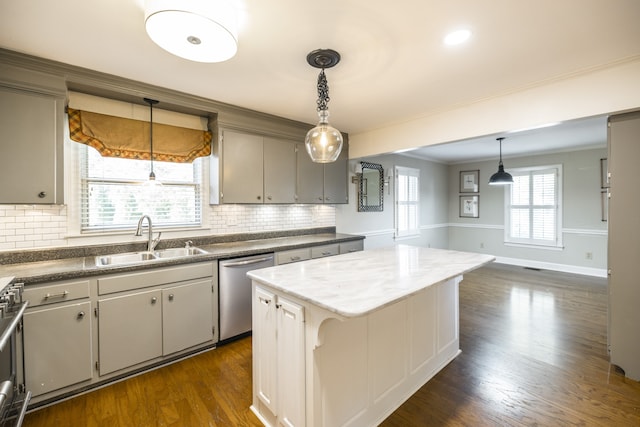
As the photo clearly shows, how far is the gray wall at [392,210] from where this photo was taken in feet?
15.8

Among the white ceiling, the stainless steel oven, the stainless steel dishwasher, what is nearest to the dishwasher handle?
the stainless steel dishwasher

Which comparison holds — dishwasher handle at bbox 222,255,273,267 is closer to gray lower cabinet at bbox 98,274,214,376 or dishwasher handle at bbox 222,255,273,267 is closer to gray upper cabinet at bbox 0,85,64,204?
gray lower cabinet at bbox 98,274,214,376

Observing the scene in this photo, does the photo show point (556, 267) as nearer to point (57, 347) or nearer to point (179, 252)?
point (179, 252)

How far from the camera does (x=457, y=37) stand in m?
1.88

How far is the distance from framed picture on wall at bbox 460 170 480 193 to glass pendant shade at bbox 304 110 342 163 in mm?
5968

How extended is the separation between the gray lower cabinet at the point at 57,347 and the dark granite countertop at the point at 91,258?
23 centimetres

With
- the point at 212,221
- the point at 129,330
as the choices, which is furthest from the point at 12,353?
the point at 212,221

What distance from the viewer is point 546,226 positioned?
19.2 ft

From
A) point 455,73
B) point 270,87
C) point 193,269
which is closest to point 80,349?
point 193,269

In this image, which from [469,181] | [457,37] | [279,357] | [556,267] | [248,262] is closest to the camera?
[279,357]

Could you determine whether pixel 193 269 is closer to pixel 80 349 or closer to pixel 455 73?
pixel 80 349

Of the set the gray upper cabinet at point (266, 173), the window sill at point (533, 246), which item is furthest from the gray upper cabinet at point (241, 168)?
the window sill at point (533, 246)

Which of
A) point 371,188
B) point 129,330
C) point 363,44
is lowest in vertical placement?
point 129,330

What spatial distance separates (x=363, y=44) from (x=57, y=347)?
2.97m
